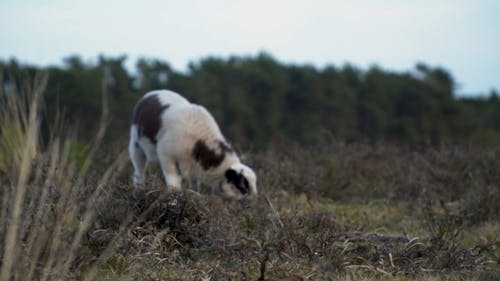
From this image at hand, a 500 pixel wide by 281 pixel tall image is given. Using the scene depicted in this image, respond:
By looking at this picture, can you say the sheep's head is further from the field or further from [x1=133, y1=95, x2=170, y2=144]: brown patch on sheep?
[x1=133, y1=95, x2=170, y2=144]: brown patch on sheep

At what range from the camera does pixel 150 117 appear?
33.1 feet

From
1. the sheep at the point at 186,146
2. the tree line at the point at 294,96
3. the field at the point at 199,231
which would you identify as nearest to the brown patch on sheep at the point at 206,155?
the sheep at the point at 186,146

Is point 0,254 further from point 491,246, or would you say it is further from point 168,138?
point 168,138

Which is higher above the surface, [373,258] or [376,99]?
[373,258]

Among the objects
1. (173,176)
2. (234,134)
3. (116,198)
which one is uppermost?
(116,198)

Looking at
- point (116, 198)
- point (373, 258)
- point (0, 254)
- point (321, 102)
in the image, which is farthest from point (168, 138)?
point (321, 102)

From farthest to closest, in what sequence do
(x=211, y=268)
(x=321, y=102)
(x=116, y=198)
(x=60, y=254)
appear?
(x=321, y=102) < (x=116, y=198) < (x=211, y=268) < (x=60, y=254)

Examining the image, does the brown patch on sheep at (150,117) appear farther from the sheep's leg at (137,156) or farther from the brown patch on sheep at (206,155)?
the brown patch on sheep at (206,155)

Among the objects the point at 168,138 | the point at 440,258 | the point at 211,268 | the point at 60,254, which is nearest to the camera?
the point at 60,254

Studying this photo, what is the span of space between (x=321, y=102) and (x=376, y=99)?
2.70m

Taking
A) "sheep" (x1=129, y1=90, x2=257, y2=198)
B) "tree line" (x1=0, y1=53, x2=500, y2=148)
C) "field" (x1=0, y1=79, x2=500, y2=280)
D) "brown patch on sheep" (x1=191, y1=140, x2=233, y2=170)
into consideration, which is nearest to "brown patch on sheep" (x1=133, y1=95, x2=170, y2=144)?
"sheep" (x1=129, y1=90, x2=257, y2=198)

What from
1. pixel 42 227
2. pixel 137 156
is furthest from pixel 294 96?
pixel 42 227

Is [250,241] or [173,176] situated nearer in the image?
[250,241]

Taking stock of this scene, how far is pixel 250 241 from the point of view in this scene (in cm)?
548
